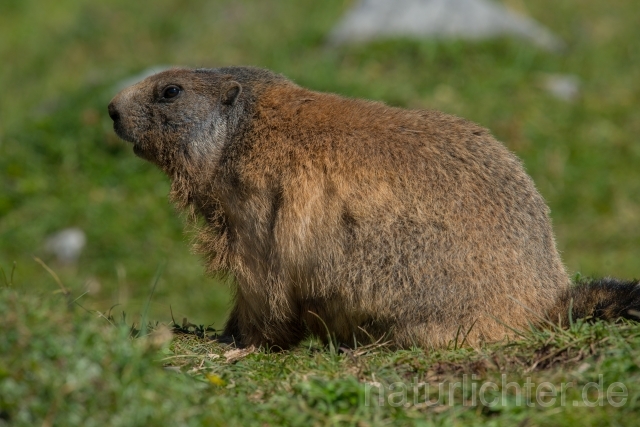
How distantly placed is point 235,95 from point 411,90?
274 inches

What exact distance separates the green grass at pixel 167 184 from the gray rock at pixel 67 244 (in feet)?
0.35

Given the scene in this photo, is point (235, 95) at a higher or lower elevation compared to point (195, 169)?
higher

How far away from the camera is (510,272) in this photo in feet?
18.0

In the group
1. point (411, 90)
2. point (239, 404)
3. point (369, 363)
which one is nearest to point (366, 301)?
point (369, 363)

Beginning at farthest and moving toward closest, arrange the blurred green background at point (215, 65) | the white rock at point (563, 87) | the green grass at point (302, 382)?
the white rock at point (563, 87), the blurred green background at point (215, 65), the green grass at point (302, 382)

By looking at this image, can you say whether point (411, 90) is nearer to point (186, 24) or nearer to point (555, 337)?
point (186, 24)

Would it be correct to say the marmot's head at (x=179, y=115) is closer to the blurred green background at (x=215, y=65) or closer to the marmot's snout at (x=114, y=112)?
the marmot's snout at (x=114, y=112)

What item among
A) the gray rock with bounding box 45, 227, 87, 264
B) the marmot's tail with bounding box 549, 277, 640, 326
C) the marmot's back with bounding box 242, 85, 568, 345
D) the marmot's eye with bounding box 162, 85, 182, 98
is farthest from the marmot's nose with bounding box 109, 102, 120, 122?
the gray rock with bounding box 45, 227, 87, 264

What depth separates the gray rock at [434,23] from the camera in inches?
561

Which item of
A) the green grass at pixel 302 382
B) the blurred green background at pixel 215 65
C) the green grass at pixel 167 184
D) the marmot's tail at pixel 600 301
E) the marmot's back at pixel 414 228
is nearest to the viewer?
the green grass at pixel 302 382

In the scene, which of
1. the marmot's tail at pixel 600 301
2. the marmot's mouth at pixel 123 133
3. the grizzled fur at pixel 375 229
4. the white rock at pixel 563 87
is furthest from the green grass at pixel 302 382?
the white rock at pixel 563 87

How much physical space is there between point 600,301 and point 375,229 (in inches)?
62.0

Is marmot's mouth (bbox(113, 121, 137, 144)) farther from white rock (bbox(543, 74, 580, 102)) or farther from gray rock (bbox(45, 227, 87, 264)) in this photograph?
white rock (bbox(543, 74, 580, 102))

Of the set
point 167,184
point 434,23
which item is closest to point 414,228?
point 167,184
